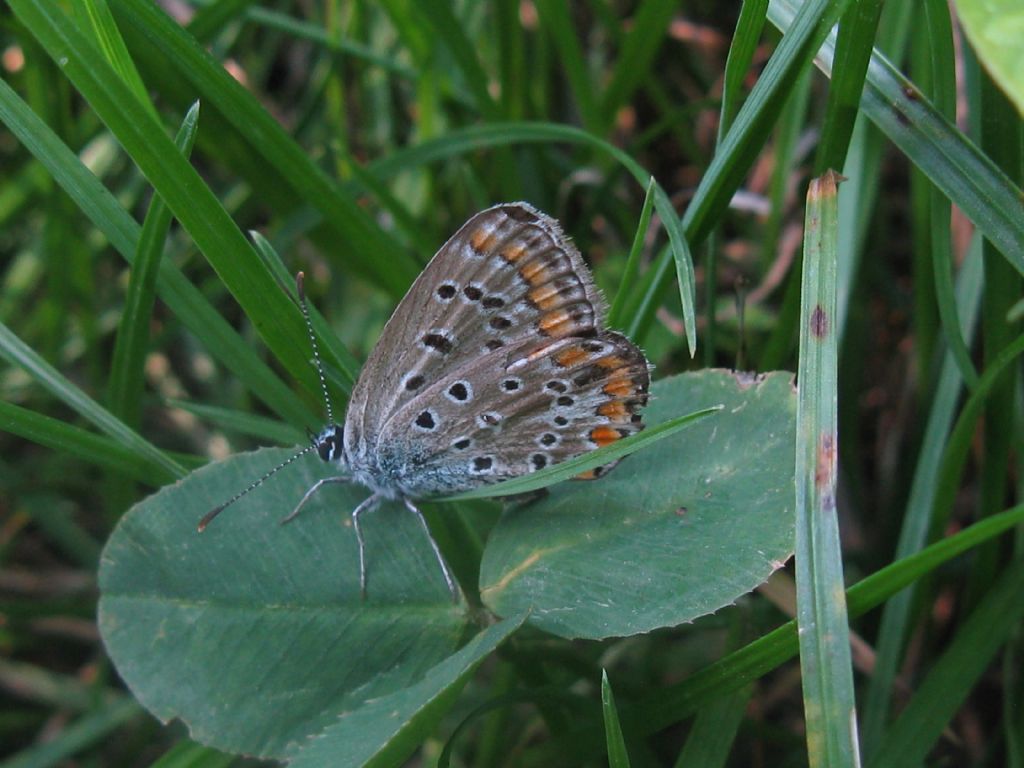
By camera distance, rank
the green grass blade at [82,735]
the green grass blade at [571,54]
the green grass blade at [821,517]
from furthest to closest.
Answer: the green grass blade at [571,54]
the green grass blade at [82,735]
the green grass blade at [821,517]

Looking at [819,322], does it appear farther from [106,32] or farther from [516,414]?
[106,32]

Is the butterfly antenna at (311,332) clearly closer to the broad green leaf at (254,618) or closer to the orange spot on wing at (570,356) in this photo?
the broad green leaf at (254,618)

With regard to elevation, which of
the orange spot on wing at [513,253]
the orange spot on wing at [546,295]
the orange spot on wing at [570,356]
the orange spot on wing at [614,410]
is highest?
the orange spot on wing at [513,253]

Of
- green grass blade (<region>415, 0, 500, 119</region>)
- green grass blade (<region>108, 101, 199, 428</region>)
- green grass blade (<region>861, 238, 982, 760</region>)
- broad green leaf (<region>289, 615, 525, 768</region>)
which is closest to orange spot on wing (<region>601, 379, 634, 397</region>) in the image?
broad green leaf (<region>289, 615, 525, 768</region>)

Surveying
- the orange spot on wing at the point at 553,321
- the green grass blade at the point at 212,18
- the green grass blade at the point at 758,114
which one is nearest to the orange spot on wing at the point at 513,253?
the orange spot on wing at the point at 553,321

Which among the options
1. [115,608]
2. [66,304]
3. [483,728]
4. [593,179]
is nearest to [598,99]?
[593,179]

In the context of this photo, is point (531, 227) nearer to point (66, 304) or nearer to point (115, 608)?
point (115, 608)

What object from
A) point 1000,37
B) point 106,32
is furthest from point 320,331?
point 1000,37
